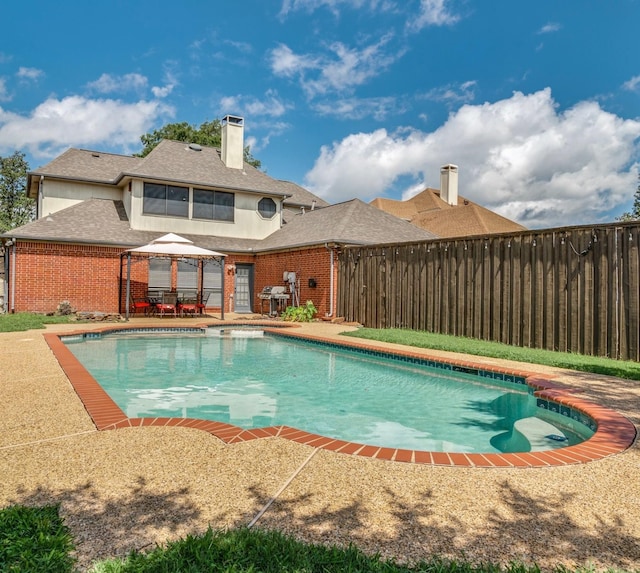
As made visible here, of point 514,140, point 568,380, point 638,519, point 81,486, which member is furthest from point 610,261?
point 514,140

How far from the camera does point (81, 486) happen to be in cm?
294

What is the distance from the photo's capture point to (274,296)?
56.8ft

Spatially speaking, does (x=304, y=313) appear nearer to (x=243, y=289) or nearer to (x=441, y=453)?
(x=243, y=289)

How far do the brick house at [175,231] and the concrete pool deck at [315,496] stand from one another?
11901 millimetres

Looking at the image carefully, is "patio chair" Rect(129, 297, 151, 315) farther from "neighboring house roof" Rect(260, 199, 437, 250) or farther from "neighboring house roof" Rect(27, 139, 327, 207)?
"neighboring house roof" Rect(260, 199, 437, 250)

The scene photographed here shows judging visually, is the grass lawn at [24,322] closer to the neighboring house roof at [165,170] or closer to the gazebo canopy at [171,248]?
the gazebo canopy at [171,248]

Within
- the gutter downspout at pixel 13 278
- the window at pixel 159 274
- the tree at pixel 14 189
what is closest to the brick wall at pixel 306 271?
the window at pixel 159 274

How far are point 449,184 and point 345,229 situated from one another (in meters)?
24.4

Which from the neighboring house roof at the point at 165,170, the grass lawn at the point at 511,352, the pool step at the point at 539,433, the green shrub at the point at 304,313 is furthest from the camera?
the neighboring house roof at the point at 165,170

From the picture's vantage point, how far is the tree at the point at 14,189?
1818 inches

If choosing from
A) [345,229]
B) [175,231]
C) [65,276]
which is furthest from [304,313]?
[65,276]

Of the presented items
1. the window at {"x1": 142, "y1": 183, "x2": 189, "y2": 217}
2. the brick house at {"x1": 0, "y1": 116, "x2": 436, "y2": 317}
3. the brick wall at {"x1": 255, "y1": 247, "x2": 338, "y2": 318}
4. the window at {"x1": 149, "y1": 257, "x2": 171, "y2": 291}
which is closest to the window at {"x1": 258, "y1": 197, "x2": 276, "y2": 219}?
the brick house at {"x1": 0, "y1": 116, "x2": 436, "y2": 317}

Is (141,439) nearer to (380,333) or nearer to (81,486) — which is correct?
(81,486)

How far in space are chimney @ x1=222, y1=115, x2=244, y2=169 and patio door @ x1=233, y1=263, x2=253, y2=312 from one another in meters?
5.67
